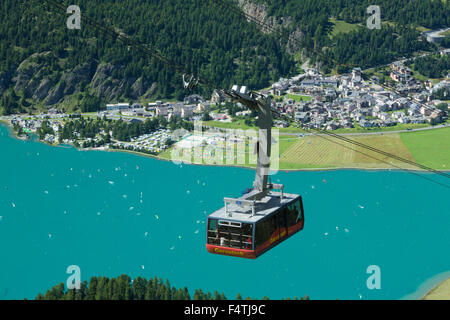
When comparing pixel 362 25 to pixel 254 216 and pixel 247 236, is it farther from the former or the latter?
pixel 247 236

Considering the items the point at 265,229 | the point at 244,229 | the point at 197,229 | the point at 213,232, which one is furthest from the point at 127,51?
the point at 244,229

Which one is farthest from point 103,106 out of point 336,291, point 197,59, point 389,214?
point 336,291

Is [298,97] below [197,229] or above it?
above

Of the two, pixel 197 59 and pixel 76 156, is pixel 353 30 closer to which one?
pixel 197 59

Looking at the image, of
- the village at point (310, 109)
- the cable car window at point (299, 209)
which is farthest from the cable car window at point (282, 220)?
the village at point (310, 109)

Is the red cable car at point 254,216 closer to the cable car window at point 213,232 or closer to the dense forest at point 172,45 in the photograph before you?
the cable car window at point 213,232

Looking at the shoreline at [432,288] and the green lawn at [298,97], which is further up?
the green lawn at [298,97]
